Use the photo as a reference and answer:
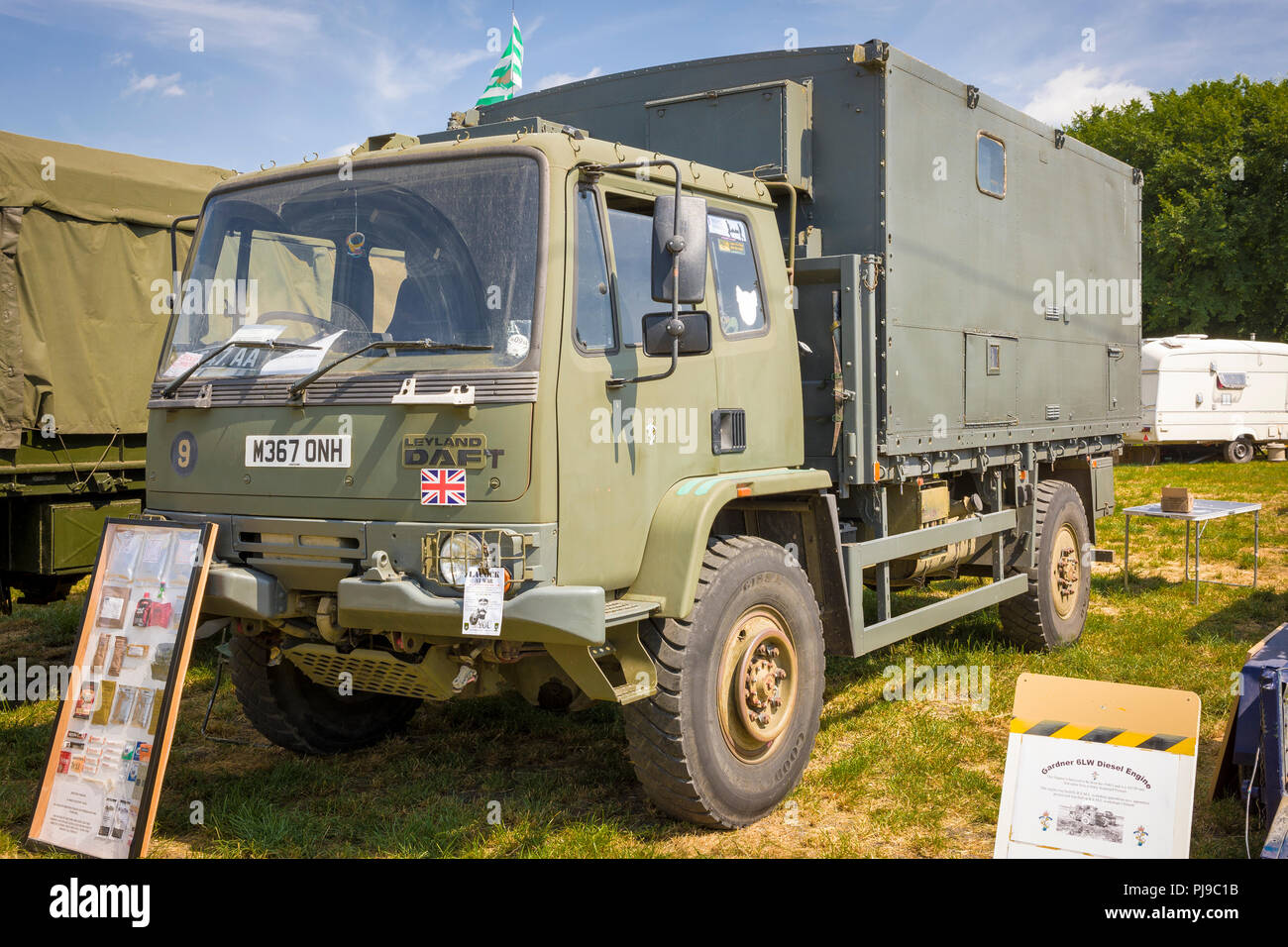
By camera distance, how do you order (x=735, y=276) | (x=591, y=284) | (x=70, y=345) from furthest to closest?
Result: 1. (x=70, y=345)
2. (x=735, y=276)
3. (x=591, y=284)

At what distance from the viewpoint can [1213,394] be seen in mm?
25656

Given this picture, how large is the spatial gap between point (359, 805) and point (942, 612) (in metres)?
3.41

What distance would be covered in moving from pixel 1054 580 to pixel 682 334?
16.5 ft

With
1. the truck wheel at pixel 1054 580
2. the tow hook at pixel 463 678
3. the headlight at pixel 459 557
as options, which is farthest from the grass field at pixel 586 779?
the headlight at pixel 459 557

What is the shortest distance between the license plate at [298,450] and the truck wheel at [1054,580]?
521cm

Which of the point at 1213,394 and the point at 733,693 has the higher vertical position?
the point at 1213,394

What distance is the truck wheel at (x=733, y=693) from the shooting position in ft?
15.0

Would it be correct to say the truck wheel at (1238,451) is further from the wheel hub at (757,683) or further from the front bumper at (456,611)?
the front bumper at (456,611)

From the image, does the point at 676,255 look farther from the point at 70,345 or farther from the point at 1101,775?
the point at 70,345

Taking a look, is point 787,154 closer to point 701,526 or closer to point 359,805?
point 701,526

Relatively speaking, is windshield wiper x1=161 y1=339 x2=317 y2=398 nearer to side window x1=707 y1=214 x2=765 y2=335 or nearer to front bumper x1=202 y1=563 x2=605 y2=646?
front bumper x1=202 y1=563 x2=605 y2=646

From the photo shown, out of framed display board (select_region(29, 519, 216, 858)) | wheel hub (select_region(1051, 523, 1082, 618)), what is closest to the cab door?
framed display board (select_region(29, 519, 216, 858))

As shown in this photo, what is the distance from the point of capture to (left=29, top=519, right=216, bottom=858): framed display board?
445 cm

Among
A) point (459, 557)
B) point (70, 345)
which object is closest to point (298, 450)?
point (459, 557)
